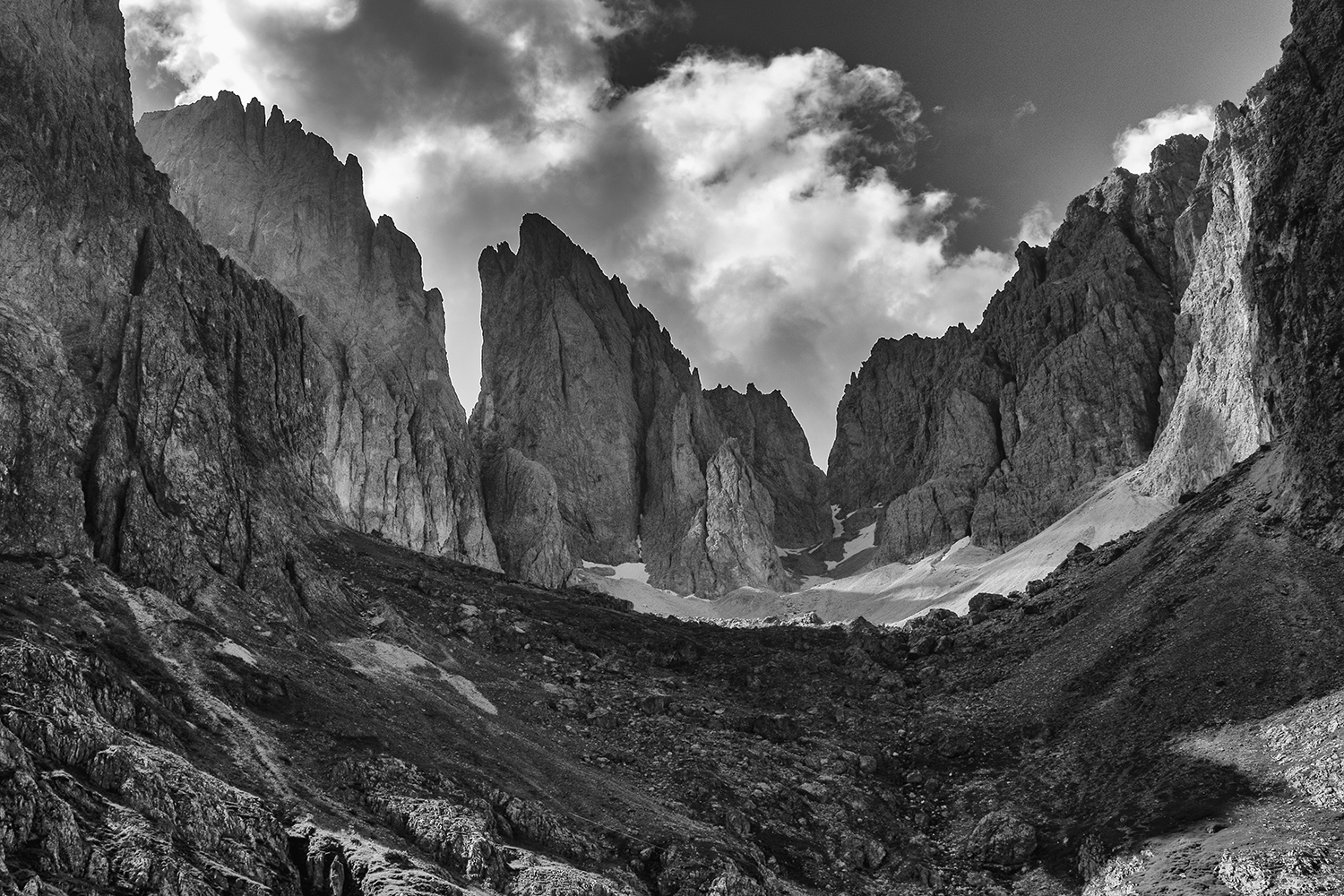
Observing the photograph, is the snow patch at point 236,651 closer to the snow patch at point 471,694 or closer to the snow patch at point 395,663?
the snow patch at point 395,663

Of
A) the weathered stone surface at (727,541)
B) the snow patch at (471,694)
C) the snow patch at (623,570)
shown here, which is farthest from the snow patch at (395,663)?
the weathered stone surface at (727,541)

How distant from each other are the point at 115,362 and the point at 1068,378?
5883 inches

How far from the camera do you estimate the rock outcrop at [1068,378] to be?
160625 mm

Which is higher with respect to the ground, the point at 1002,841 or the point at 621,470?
the point at 621,470

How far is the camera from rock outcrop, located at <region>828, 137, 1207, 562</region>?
161 m

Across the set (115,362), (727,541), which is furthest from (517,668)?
(727,541)

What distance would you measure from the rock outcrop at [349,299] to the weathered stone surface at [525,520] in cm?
563

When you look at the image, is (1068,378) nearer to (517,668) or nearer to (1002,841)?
(517,668)

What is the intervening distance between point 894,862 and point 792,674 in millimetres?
26849

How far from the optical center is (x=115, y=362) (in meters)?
62.8

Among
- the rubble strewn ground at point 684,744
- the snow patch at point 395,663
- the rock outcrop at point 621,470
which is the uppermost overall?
the rock outcrop at point 621,470

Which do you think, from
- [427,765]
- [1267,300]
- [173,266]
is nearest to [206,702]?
[427,765]

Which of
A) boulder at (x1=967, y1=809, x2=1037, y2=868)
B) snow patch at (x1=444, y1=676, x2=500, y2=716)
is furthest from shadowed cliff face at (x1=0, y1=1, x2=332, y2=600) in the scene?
boulder at (x1=967, y1=809, x2=1037, y2=868)

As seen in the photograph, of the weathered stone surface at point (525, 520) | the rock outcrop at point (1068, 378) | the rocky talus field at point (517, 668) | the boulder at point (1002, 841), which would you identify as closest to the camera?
the rocky talus field at point (517, 668)
